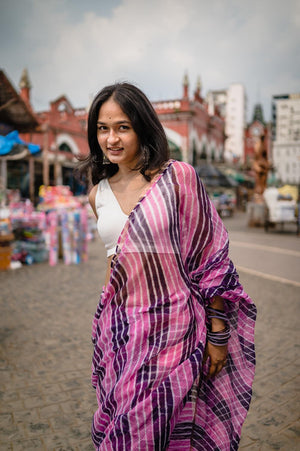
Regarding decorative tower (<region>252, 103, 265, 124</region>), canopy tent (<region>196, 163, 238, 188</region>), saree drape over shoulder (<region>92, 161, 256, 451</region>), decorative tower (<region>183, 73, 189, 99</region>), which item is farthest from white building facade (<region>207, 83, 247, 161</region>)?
saree drape over shoulder (<region>92, 161, 256, 451</region>)

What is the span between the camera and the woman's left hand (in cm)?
145

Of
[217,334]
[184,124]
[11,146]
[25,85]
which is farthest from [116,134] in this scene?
[184,124]

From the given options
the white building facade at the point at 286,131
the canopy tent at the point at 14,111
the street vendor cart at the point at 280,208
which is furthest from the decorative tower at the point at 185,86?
the white building facade at the point at 286,131

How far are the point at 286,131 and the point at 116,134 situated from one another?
7390 centimetres

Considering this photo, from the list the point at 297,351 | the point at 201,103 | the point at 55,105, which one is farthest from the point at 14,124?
the point at 201,103

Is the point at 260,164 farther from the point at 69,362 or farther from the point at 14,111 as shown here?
the point at 69,362

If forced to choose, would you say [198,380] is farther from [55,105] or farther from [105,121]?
[55,105]

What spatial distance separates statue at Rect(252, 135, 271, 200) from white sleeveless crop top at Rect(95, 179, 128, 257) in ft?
48.7

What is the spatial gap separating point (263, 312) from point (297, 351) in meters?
1.17

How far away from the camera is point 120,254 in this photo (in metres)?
1.38

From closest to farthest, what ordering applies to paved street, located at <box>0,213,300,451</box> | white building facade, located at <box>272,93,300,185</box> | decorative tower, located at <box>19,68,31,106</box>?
1. paved street, located at <box>0,213,300,451</box>
2. decorative tower, located at <box>19,68,31,106</box>
3. white building facade, located at <box>272,93,300,185</box>

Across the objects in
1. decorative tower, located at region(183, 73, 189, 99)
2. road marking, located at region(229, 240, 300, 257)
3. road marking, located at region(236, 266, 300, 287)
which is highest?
decorative tower, located at region(183, 73, 189, 99)

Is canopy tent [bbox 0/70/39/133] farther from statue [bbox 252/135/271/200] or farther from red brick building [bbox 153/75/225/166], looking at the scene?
red brick building [bbox 153/75/225/166]

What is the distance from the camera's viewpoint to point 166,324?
1360mm
